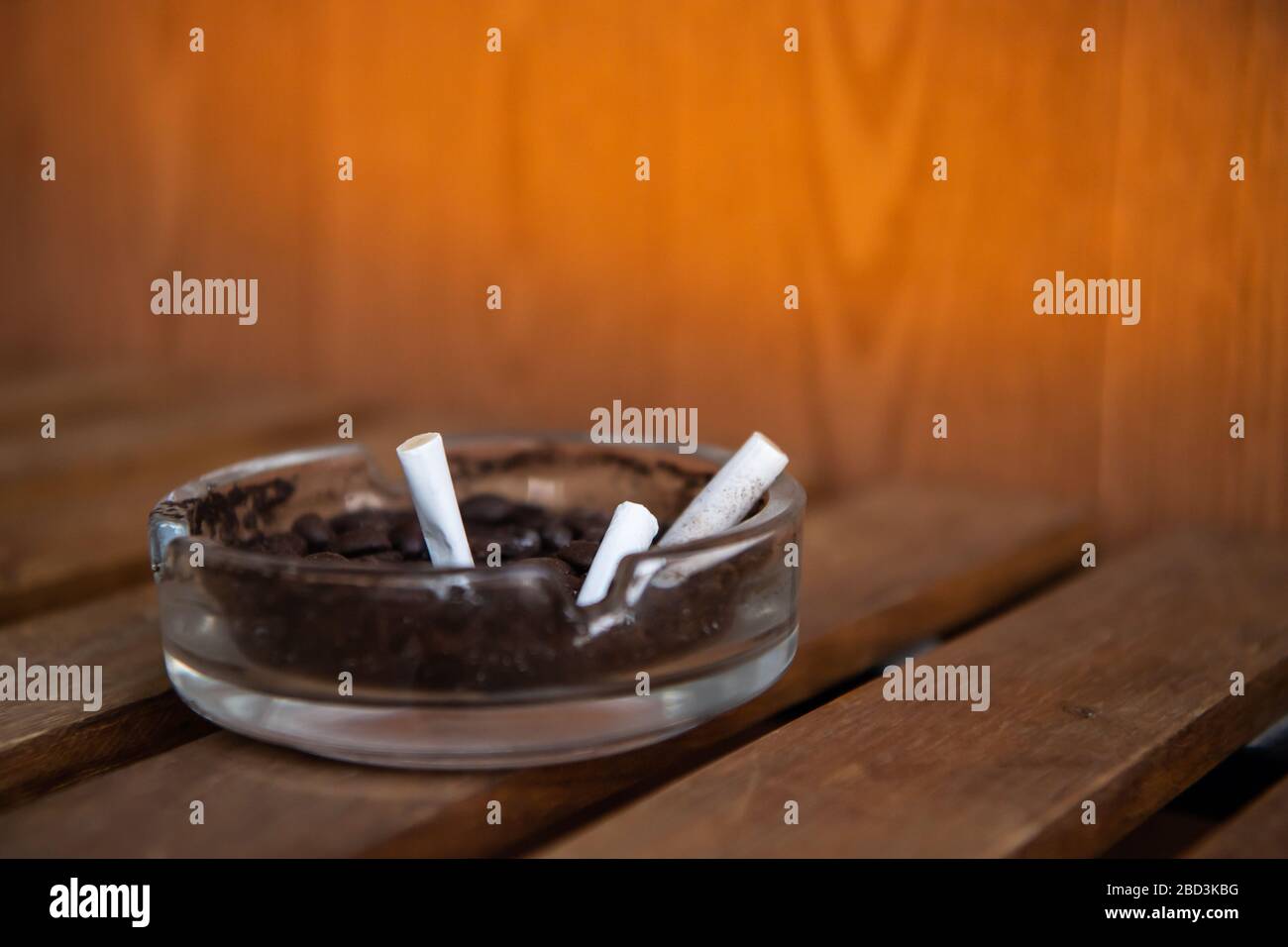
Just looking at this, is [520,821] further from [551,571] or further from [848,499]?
[848,499]

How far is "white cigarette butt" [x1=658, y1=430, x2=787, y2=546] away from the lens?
0.88m

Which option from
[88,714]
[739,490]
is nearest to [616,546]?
[739,490]

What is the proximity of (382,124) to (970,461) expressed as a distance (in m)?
0.90

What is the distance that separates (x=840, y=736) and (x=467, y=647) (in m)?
0.24

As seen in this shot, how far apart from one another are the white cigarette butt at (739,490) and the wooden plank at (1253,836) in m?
0.33

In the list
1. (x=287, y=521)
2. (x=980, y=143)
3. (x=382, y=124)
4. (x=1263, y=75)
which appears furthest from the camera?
(x=382, y=124)

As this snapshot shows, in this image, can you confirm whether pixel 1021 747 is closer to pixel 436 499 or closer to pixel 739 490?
pixel 739 490

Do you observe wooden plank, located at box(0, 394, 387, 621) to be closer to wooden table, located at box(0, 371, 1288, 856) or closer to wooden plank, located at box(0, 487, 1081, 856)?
wooden table, located at box(0, 371, 1288, 856)

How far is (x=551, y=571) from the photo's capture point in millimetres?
711

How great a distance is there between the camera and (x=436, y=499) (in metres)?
0.83

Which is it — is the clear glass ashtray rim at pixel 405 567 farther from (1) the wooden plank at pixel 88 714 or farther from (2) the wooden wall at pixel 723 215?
(2) the wooden wall at pixel 723 215

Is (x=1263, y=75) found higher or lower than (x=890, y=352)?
higher

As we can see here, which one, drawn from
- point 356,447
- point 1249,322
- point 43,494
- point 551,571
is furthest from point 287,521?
point 1249,322

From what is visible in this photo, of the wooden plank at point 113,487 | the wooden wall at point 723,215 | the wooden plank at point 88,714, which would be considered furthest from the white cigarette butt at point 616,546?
the wooden wall at point 723,215
